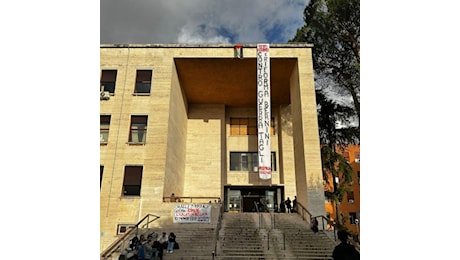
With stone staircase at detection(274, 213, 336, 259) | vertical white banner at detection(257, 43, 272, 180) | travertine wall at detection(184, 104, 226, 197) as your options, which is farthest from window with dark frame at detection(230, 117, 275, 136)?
stone staircase at detection(274, 213, 336, 259)

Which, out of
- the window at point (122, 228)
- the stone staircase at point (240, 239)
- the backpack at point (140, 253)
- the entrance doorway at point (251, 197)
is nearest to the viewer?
the backpack at point (140, 253)

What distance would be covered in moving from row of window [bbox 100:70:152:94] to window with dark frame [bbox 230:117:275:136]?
8.09 meters

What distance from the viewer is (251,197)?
2395 cm

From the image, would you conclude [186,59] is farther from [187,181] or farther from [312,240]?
[312,240]

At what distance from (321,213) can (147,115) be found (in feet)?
37.5

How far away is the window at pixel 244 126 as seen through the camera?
2505 cm

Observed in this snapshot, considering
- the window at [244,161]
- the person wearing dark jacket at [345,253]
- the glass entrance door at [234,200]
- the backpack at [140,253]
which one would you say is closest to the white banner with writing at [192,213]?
the backpack at [140,253]

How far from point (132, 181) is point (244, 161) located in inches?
365

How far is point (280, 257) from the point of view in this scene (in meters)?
11.7

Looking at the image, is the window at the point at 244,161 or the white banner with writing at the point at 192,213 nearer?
the white banner with writing at the point at 192,213

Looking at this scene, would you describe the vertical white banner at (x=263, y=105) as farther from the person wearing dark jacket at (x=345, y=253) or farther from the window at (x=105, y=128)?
the person wearing dark jacket at (x=345, y=253)

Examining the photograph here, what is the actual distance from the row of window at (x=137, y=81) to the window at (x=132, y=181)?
499 cm

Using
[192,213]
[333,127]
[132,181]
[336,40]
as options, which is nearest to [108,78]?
[132,181]

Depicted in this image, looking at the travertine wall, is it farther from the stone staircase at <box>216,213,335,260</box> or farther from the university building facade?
the stone staircase at <box>216,213,335,260</box>
